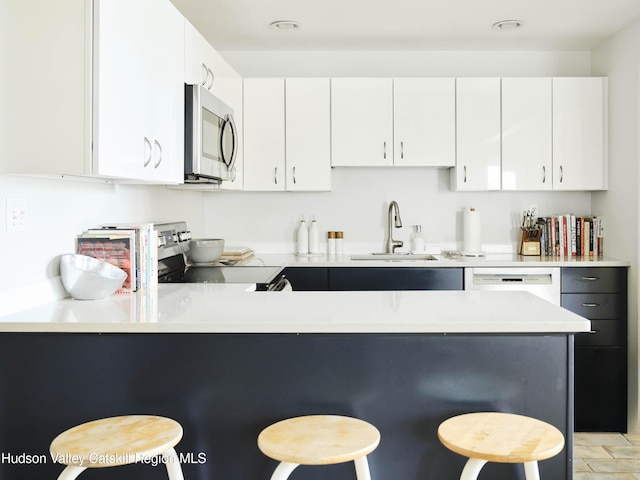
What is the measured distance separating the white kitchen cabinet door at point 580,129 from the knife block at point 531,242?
1.26 feet

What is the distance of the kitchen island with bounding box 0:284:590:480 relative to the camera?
195cm

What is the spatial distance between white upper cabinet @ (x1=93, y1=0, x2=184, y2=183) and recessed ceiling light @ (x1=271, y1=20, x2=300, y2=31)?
113cm

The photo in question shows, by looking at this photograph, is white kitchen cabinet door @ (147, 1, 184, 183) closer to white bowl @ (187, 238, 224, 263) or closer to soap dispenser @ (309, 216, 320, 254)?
white bowl @ (187, 238, 224, 263)

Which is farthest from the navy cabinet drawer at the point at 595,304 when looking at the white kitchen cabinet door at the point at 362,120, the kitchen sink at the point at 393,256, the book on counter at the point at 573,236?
the white kitchen cabinet door at the point at 362,120

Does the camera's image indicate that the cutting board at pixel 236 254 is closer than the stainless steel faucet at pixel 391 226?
Yes

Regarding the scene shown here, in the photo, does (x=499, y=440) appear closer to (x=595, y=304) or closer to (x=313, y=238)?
(x=595, y=304)

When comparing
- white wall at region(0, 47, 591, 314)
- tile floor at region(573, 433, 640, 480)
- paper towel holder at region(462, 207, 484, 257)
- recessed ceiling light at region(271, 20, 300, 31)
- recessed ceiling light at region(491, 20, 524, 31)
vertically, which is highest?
recessed ceiling light at region(271, 20, 300, 31)

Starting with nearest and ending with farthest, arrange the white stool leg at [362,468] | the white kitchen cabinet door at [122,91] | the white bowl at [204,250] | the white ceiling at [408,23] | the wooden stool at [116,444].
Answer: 1. the wooden stool at [116,444]
2. the white stool leg at [362,468]
3. the white kitchen cabinet door at [122,91]
4. the white ceiling at [408,23]
5. the white bowl at [204,250]

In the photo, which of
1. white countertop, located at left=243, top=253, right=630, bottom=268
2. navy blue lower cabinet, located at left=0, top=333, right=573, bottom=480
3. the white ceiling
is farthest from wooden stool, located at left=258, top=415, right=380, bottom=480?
the white ceiling

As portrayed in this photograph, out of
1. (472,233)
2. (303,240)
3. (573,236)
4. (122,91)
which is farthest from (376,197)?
(122,91)

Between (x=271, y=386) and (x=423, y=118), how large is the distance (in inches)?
103

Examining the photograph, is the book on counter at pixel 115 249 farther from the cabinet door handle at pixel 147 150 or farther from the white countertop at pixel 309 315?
the cabinet door handle at pixel 147 150

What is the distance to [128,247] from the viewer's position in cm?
248

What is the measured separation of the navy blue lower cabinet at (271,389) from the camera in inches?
76.8
